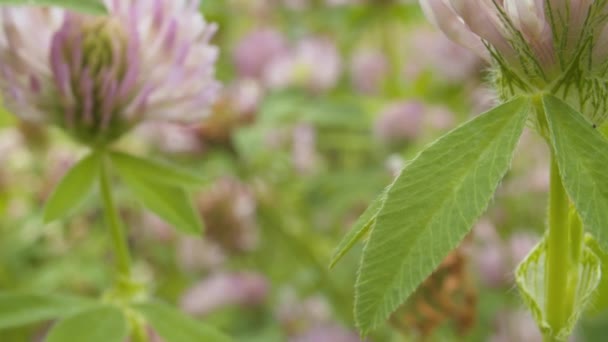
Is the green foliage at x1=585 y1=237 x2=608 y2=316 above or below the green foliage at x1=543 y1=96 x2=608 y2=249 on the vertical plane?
below

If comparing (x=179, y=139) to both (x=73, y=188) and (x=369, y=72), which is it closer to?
(x=369, y=72)

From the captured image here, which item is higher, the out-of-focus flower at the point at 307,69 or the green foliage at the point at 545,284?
the out-of-focus flower at the point at 307,69

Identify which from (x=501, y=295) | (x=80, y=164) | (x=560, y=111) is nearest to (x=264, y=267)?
(x=501, y=295)

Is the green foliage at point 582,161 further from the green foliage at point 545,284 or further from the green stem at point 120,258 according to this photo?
the green stem at point 120,258

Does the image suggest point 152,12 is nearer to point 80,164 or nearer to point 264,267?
point 80,164

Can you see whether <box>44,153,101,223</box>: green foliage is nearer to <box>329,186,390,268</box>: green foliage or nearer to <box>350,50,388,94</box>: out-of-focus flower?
<box>329,186,390,268</box>: green foliage

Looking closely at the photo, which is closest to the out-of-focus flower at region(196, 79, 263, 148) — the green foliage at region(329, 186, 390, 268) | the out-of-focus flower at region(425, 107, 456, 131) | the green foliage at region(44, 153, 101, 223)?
the out-of-focus flower at region(425, 107, 456, 131)

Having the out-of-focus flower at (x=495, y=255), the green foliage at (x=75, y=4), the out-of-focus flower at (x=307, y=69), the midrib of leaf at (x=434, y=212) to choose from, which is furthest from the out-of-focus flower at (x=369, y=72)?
the midrib of leaf at (x=434, y=212)
